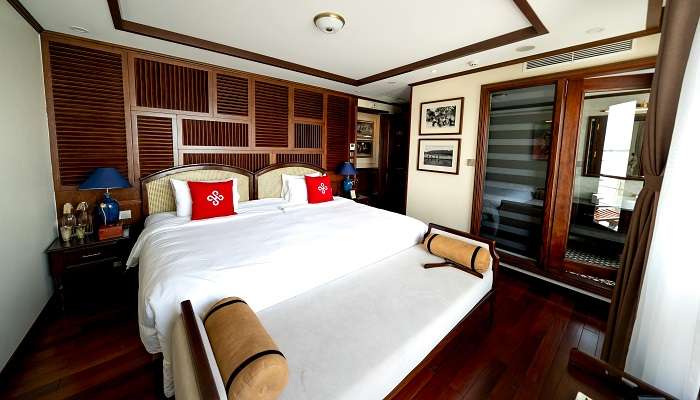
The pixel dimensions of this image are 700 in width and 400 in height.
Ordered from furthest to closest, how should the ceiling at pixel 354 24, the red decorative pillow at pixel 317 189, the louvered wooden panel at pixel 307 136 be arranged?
the louvered wooden panel at pixel 307 136
the red decorative pillow at pixel 317 189
the ceiling at pixel 354 24

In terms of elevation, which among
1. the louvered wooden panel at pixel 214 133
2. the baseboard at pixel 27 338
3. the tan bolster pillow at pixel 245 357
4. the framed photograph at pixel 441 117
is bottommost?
the baseboard at pixel 27 338

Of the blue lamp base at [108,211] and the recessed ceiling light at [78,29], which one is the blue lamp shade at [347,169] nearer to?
the blue lamp base at [108,211]

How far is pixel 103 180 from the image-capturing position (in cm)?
252

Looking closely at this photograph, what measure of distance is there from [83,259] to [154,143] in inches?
52.6

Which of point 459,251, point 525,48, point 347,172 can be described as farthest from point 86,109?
point 525,48

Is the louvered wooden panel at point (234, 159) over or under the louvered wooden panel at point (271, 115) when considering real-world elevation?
under

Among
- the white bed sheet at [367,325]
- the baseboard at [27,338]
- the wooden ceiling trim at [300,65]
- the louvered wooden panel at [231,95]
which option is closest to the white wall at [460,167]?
the wooden ceiling trim at [300,65]

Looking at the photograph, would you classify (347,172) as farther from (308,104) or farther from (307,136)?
(308,104)

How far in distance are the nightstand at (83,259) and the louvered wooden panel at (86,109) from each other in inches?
29.6

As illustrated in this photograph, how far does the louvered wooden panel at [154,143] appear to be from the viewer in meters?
2.98

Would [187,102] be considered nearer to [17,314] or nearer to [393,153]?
[17,314]

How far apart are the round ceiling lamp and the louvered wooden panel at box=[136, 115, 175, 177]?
2.05 m

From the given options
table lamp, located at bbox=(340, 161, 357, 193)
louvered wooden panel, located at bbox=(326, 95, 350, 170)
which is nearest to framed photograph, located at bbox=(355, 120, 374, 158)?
louvered wooden panel, located at bbox=(326, 95, 350, 170)

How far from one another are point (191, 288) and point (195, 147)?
234 centimetres
